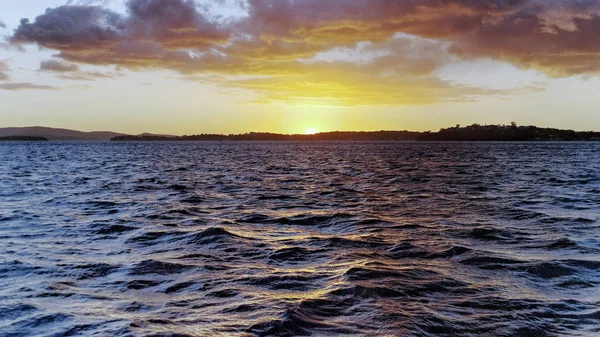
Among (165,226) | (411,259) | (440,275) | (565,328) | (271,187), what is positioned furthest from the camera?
(271,187)

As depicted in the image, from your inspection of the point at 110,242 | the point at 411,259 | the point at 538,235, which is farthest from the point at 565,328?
the point at 110,242

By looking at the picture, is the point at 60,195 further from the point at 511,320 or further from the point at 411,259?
the point at 511,320

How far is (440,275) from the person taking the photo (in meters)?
10.8

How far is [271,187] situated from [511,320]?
27.0 meters

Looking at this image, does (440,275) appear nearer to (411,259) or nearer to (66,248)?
(411,259)

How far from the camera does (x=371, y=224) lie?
1777 centimetres

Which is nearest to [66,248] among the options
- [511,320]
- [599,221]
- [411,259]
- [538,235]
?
[411,259]

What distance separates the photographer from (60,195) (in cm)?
2866

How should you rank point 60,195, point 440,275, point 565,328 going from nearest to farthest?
1. point 565,328
2. point 440,275
3. point 60,195

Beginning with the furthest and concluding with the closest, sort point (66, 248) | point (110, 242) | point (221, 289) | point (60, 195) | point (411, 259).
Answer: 1. point (60, 195)
2. point (110, 242)
3. point (66, 248)
4. point (411, 259)
5. point (221, 289)

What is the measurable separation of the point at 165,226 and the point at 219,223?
1.98 meters

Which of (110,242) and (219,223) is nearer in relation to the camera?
(110,242)

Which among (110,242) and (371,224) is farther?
(371,224)

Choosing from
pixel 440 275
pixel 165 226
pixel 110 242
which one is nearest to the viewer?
pixel 440 275
